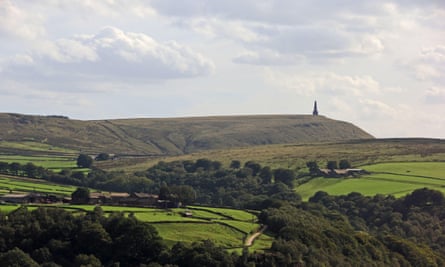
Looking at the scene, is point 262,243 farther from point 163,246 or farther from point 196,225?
point 163,246

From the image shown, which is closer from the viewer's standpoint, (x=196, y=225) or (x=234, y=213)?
(x=196, y=225)

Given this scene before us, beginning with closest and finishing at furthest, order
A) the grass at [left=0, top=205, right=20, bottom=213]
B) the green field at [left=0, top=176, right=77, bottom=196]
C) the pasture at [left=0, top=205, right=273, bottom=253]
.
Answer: the pasture at [left=0, top=205, right=273, bottom=253] < the grass at [left=0, top=205, right=20, bottom=213] < the green field at [left=0, top=176, right=77, bottom=196]

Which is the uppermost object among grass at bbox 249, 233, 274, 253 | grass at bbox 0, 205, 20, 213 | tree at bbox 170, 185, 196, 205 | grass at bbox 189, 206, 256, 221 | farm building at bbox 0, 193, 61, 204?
tree at bbox 170, 185, 196, 205

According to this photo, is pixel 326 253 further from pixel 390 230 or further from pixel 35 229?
pixel 390 230

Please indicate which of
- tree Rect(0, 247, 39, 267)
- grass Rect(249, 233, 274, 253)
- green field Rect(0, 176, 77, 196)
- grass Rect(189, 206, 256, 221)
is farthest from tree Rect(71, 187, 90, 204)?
tree Rect(0, 247, 39, 267)

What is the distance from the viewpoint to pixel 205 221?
429 feet

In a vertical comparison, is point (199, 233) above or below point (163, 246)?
above

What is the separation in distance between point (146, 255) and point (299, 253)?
75.1ft

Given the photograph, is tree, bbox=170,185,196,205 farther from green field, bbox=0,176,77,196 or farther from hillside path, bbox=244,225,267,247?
green field, bbox=0,176,77,196

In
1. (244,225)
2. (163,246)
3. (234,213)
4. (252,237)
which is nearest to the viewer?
(163,246)

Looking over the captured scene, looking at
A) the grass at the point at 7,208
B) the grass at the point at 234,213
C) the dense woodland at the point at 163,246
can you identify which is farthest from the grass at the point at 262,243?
the grass at the point at 7,208

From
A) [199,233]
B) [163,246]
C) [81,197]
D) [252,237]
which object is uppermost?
[81,197]

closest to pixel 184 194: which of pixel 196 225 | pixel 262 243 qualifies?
pixel 196 225

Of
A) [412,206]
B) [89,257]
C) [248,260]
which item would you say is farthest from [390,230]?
[89,257]
